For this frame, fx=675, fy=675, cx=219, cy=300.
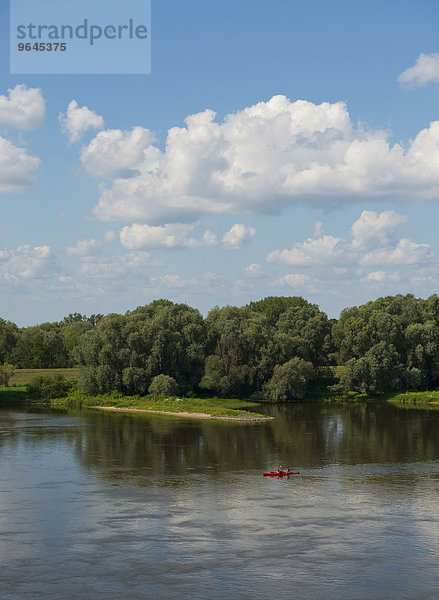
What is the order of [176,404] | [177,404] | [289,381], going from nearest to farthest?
[177,404]
[176,404]
[289,381]

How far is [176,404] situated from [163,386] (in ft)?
23.7

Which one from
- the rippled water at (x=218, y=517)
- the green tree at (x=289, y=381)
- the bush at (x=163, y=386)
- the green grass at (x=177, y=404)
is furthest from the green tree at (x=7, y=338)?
the rippled water at (x=218, y=517)

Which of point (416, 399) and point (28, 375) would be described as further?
point (28, 375)

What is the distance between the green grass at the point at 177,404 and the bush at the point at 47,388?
5096 millimetres

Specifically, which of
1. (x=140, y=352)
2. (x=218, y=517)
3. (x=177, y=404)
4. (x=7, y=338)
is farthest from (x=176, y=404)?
(x=7, y=338)

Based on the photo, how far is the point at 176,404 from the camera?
12875 centimetres

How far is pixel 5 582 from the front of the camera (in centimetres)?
3962

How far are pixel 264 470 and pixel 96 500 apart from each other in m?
20.3

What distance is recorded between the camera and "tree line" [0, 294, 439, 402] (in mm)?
140875

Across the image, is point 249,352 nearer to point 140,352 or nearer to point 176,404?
point 140,352

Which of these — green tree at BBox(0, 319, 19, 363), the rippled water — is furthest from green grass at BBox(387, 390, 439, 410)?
green tree at BBox(0, 319, 19, 363)

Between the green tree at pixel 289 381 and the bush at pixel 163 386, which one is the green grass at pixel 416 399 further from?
the bush at pixel 163 386

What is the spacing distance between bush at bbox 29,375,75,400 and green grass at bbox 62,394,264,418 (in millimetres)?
5096

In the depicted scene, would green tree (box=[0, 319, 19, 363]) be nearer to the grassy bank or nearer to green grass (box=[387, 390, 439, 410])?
the grassy bank
